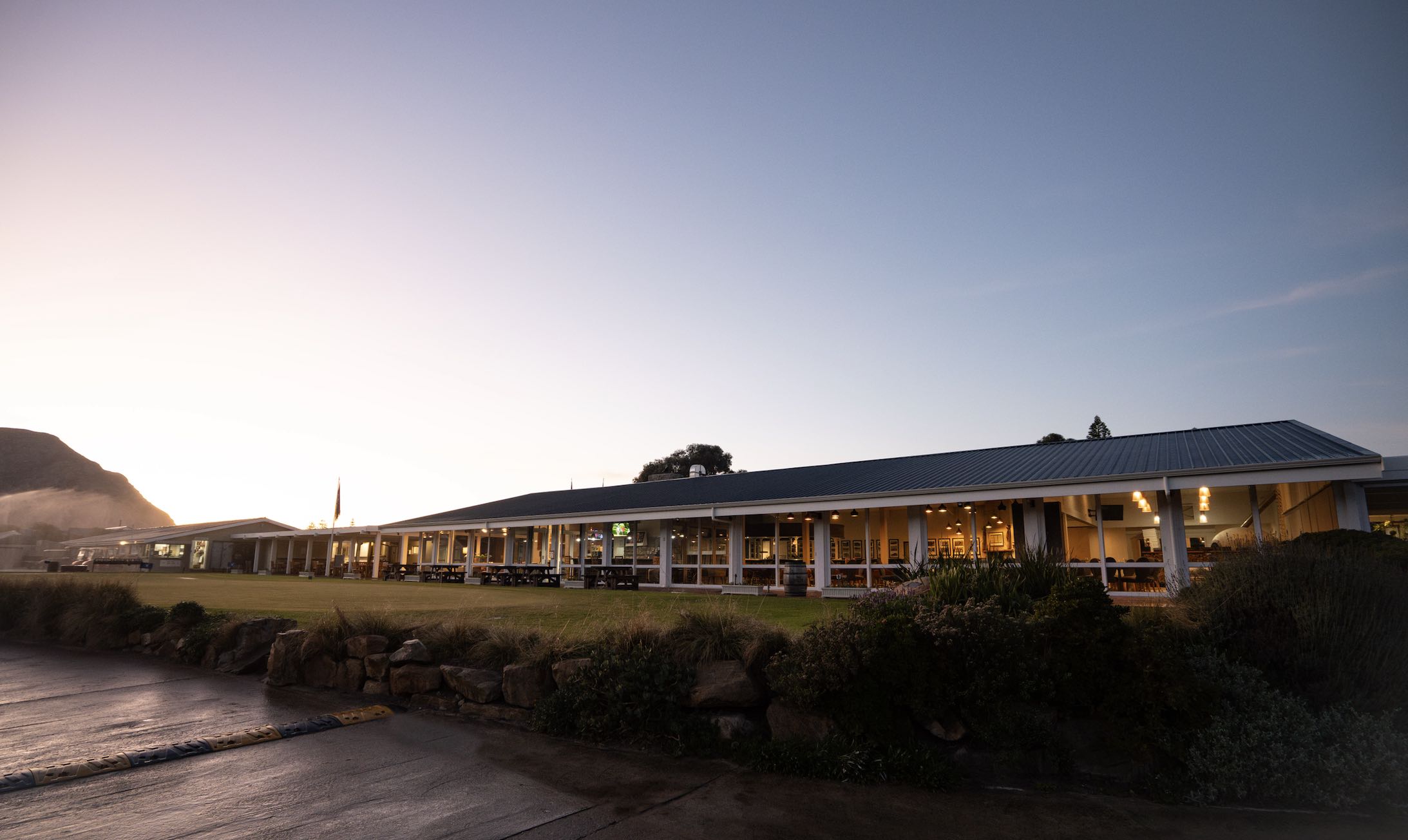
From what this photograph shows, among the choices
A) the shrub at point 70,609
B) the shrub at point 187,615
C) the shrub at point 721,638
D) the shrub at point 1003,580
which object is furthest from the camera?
the shrub at point 70,609

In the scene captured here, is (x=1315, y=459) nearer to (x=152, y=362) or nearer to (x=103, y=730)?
(x=103, y=730)

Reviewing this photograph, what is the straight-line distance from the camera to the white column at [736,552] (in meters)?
24.7

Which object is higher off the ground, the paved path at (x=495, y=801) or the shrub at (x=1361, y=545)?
the shrub at (x=1361, y=545)

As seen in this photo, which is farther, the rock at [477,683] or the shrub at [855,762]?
the rock at [477,683]

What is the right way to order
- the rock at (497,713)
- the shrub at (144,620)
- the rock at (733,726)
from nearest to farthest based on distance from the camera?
the rock at (733,726) → the rock at (497,713) → the shrub at (144,620)

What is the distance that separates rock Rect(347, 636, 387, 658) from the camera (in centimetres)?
868

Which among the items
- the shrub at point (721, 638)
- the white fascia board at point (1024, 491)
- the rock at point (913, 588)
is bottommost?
the shrub at point (721, 638)

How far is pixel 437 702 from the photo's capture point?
782 centimetres

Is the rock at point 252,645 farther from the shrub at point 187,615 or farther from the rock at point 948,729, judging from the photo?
the rock at point 948,729

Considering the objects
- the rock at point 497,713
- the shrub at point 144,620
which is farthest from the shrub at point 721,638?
the shrub at point 144,620

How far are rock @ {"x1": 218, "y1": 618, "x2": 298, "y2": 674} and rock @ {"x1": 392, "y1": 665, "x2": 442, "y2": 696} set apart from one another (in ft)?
10.3

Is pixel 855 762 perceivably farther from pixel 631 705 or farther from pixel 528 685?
pixel 528 685

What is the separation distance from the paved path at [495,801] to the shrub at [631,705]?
9.1 inches

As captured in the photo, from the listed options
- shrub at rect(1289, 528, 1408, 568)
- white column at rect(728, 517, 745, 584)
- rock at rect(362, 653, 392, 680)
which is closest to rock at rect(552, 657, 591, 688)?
rock at rect(362, 653, 392, 680)
